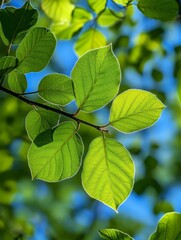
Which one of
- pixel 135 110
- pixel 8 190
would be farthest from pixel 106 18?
pixel 8 190

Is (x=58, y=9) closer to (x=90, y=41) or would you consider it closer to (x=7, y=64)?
(x=90, y=41)

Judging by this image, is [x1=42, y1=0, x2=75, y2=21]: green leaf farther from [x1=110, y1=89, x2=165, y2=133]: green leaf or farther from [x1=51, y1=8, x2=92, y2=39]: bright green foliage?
[x1=110, y1=89, x2=165, y2=133]: green leaf

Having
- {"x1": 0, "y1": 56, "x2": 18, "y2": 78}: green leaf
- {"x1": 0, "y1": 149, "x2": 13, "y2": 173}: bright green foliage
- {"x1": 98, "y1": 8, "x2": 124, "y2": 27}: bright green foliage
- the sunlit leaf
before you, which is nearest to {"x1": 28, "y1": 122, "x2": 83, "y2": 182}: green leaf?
{"x1": 0, "y1": 56, "x2": 18, "y2": 78}: green leaf

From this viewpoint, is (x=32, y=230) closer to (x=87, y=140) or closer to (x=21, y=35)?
(x=87, y=140)

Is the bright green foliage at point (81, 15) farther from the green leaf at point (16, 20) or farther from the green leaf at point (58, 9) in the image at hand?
the green leaf at point (16, 20)

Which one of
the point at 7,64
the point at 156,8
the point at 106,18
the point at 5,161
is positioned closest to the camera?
the point at 7,64

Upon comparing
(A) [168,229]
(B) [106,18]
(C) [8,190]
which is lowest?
(C) [8,190]

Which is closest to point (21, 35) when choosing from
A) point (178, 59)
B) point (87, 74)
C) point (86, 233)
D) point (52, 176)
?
point (87, 74)
